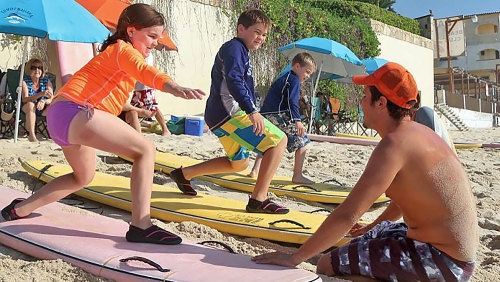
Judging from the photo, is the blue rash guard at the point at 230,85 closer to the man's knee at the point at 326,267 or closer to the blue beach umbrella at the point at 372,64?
the man's knee at the point at 326,267

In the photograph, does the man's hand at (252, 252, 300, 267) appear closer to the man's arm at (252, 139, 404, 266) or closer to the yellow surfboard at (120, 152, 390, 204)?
the man's arm at (252, 139, 404, 266)

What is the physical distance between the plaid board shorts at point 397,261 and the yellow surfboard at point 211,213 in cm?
81

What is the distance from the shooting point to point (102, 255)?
8.73 feet

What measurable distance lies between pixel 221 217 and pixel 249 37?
136 centimetres

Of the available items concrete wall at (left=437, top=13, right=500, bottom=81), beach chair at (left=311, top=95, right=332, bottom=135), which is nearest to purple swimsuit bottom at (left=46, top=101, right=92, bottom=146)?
beach chair at (left=311, top=95, right=332, bottom=135)

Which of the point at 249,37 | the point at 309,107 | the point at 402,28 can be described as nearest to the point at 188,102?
the point at 309,107

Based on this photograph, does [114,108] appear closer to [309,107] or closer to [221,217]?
[221,217]

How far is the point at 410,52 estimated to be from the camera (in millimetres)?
21766

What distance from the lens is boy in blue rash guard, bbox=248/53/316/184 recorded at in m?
5.48

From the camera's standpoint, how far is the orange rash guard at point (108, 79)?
2.85 m

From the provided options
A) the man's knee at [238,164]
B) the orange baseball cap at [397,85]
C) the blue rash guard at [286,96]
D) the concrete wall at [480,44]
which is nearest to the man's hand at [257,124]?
the man's knee at [238,164]

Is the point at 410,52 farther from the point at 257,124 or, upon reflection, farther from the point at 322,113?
the point at 257,124

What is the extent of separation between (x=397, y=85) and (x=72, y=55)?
7.07 m

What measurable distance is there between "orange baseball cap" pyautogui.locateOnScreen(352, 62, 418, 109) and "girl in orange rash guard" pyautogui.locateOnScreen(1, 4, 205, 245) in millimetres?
992
